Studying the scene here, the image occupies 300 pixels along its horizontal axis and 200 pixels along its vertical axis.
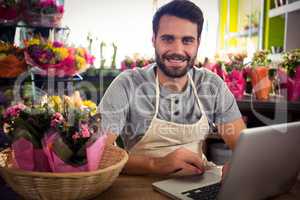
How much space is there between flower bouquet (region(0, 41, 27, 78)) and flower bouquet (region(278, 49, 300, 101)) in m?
1.66

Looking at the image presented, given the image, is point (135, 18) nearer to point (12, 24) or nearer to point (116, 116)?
point (12, 24)

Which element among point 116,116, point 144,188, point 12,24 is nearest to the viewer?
point 144,188

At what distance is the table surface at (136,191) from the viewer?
89cm

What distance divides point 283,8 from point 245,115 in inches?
47.9

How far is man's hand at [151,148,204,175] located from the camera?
108 cm

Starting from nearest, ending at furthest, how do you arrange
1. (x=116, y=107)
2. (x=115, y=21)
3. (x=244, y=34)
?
1. (x=116, y=107)
2. (x=244, y=34)
3. (x=115, y=21)

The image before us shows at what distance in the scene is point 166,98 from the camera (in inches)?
59.9

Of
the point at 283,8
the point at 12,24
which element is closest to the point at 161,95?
the point at 12,24

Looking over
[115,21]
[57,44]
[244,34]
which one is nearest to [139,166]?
[57,44]

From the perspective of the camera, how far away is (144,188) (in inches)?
37.7

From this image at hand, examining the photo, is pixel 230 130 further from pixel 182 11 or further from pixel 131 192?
pixel 131 192

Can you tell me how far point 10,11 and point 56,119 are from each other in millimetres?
1670

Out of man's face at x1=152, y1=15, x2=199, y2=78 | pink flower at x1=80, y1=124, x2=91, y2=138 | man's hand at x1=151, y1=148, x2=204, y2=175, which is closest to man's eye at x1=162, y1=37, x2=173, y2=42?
man's face at x1=152, y1=15, x2=199, y2=78

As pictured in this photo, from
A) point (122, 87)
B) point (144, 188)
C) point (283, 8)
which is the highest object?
point (283, 8)
